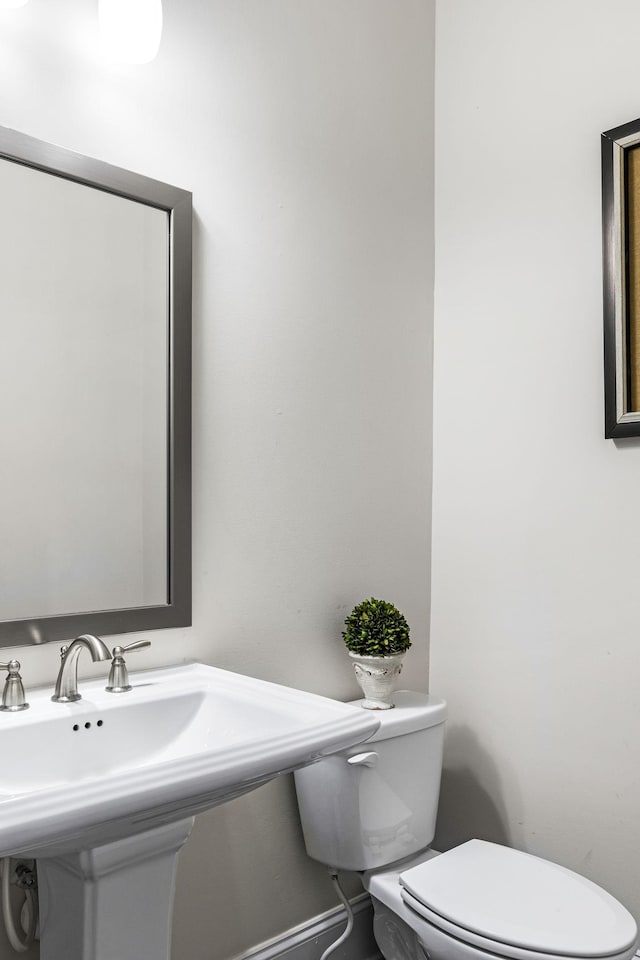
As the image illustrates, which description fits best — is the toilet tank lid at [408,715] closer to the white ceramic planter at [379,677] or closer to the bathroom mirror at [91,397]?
the white ceramic planter at [379,677]

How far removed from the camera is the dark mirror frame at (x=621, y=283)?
163cm

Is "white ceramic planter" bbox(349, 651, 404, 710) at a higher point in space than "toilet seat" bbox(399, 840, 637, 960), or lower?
higher

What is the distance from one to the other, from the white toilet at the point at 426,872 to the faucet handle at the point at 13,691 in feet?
1.78

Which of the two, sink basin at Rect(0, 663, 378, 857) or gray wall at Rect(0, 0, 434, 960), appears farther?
gray wall at Rect(0, 0, 434, 960)

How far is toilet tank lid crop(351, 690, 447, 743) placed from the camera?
1.58 metres

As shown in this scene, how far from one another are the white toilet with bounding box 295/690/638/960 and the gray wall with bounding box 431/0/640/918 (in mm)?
218

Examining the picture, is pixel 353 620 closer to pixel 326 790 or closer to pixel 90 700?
pixel 326 790

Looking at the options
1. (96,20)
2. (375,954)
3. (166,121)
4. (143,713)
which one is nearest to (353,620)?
(143,713)

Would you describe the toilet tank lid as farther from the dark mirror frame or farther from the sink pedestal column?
the dark mirror frame

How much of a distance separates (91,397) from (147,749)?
1.99ft

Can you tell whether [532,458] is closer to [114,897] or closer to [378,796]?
[378,796]

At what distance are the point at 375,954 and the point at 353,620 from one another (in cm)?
82

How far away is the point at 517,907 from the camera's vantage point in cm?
137

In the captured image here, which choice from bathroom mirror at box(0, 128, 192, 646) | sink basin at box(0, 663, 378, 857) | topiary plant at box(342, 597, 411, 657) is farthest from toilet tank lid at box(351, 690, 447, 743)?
bathroom mirror at box(0, 128, 192, 646)
